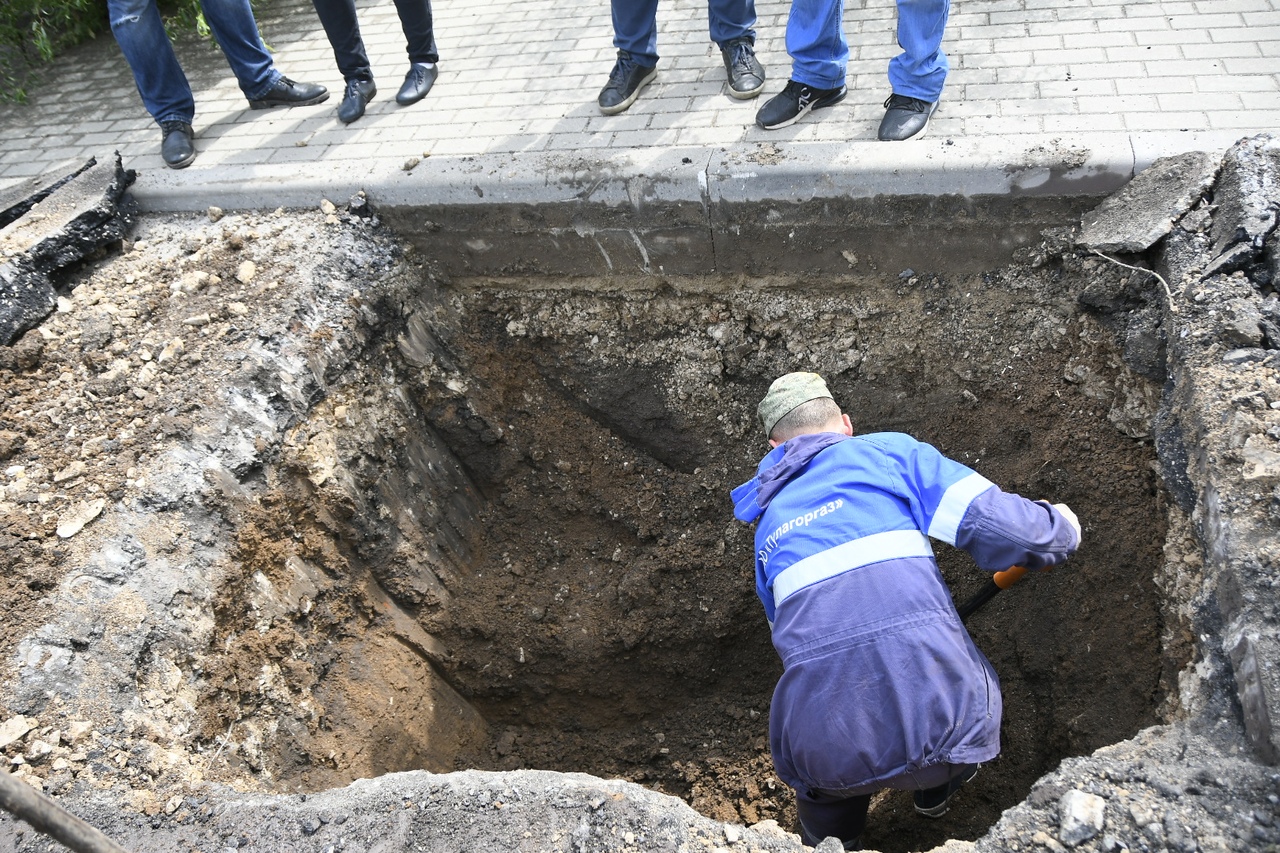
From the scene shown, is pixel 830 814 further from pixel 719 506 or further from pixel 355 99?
pixel 355 99

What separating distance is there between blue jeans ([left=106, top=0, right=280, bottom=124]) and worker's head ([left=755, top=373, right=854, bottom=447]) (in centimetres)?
394

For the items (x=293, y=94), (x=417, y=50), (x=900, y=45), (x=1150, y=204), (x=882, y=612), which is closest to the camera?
(x=882, y=612)

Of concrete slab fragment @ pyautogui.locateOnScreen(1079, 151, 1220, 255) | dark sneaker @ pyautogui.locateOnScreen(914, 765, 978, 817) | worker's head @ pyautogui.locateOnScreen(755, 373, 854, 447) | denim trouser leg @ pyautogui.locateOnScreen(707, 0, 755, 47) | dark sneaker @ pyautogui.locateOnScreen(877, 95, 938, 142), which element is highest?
denim trouser leg @ pyautogui.locateOnScreen(707, 0, 755, 47)

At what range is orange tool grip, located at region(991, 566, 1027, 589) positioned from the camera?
9.36 ft

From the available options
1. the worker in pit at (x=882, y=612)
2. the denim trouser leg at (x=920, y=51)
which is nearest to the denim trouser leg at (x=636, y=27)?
the denim trouser leg at (x=920, y=51)

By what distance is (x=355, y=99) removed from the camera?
4.77m

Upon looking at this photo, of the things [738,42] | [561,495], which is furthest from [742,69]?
[561,495]

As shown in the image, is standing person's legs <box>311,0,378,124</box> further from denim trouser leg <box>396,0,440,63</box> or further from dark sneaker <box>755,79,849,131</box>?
dark sneaker <box>755,79,849,131</box>

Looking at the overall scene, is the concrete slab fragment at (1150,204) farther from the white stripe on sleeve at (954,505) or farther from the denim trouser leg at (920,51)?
the white stripe on sleeve at (954,505)

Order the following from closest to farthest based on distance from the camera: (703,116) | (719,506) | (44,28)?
(719,506)
(703,116)
(44,28)

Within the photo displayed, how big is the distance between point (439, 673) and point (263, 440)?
1.42 m

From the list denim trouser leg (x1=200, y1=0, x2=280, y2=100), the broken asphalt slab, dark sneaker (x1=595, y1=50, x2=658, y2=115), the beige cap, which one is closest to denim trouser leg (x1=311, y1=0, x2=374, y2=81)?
denim trouser leg (x1=200, y1=0, x2=280, y2=100)

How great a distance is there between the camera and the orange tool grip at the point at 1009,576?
112 inches

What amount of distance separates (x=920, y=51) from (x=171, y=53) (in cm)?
416
